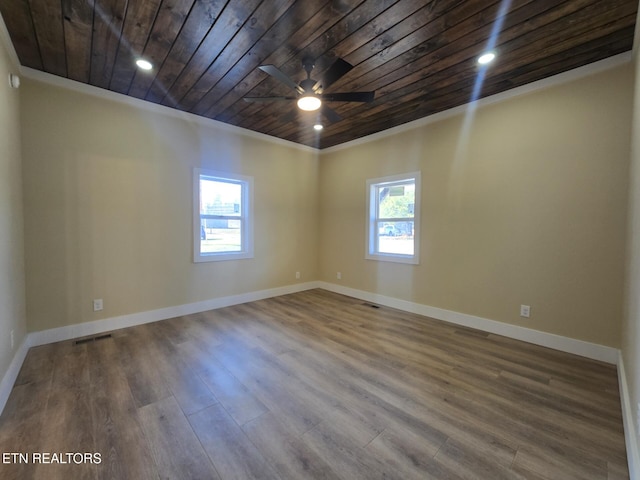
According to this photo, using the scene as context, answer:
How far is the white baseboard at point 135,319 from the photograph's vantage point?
2.99 m

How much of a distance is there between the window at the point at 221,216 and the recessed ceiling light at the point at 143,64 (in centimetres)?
144

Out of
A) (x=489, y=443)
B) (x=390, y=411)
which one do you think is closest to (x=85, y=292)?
(x=390, y=411)

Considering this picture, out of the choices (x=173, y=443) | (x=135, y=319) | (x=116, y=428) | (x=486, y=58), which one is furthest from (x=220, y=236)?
(x=486, y=58)

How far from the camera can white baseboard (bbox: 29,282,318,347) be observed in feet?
9.80

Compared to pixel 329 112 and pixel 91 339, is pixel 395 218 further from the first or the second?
pixel 91 339

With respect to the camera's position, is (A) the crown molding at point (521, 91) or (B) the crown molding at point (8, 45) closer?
(B) the crown molding at point (8, 45)

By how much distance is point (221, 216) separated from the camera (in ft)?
14.3

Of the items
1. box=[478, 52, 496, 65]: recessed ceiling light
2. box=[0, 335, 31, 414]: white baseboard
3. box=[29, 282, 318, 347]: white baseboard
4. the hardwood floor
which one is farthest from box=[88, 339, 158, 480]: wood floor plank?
box=[478, 52, 496, 65]: recessed ceiling light

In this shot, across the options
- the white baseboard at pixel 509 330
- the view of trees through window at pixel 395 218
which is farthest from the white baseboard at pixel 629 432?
the view of trees through window at pixel 395 218

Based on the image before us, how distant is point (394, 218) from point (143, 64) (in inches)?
144

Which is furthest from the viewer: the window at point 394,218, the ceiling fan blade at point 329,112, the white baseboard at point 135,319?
the window at point 394,218

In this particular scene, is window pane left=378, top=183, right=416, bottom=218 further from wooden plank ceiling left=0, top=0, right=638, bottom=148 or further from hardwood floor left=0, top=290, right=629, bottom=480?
hardwood floor left=0, top=290, right=629, bottom=480

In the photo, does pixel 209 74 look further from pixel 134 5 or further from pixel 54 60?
pixel 54 60

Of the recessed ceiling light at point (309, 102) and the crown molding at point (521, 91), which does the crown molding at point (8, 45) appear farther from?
the crown molding at point (521, 91)
